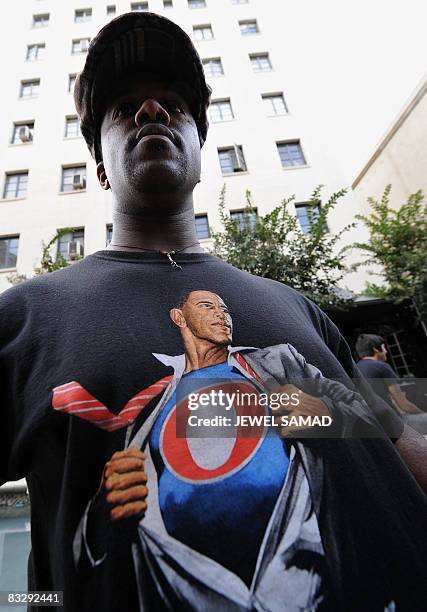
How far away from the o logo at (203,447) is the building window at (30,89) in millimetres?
18835

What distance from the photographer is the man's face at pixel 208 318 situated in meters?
0.96

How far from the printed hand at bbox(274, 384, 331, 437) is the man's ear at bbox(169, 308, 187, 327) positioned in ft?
1.06

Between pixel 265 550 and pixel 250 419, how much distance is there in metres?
0.26

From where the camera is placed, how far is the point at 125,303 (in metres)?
0.99

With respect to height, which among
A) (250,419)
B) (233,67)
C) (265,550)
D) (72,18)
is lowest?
(265,550)

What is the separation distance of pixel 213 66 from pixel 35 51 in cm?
882

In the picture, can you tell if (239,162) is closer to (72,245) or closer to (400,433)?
(72,245)

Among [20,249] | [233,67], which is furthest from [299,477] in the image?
[233,67]

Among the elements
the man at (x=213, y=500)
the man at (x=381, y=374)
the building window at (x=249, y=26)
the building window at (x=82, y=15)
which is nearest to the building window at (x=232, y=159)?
the building window at (x=249, y=26)

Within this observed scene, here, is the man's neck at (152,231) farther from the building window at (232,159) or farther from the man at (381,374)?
the building window at (232,159)

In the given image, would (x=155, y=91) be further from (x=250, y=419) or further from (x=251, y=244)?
(x=251, y=244)

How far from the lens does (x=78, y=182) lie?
41.1 feet

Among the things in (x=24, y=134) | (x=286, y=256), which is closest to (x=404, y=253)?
(x=286, y=256)

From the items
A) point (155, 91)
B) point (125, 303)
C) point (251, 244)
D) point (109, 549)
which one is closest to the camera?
point (109, 549)
